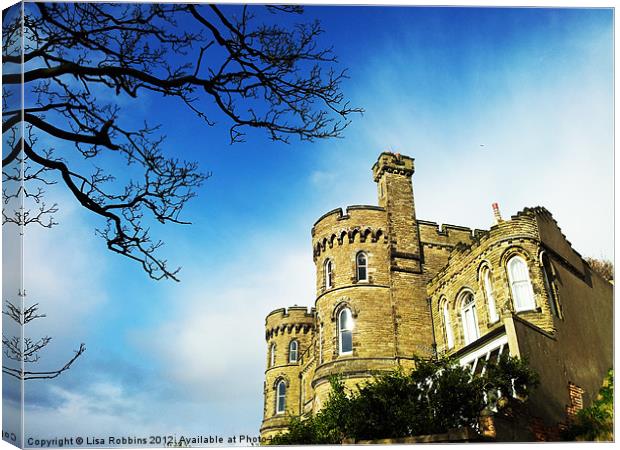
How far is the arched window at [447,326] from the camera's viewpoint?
1838cm

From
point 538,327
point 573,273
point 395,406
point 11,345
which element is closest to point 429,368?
point 395,406

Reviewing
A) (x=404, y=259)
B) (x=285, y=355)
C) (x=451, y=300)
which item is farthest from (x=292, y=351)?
(x=451, y=300)

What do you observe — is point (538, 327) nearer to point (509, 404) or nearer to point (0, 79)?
point (509, 404)

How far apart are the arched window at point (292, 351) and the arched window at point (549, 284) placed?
16574 mm

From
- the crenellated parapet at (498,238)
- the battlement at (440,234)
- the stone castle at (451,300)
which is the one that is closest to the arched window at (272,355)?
the stone castle at (451,300)

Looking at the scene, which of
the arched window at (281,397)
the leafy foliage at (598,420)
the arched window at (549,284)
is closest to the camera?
the leafy foliage at (598,420)

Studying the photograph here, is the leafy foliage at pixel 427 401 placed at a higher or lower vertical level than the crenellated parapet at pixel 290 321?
lower

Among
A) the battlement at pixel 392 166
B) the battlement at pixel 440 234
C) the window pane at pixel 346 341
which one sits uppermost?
the battlement at pixel 392 166

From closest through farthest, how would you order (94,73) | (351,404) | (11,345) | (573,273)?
(94,73) < (11,345) < (351,404) < (573,273)

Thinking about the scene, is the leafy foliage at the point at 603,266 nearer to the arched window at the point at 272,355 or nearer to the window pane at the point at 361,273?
the window pane at the point at 361,273

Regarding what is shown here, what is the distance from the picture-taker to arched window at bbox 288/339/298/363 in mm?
28844

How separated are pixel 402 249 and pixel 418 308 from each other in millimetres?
2350

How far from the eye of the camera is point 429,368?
12047 millimetres

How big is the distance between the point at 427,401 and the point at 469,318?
7240mm
